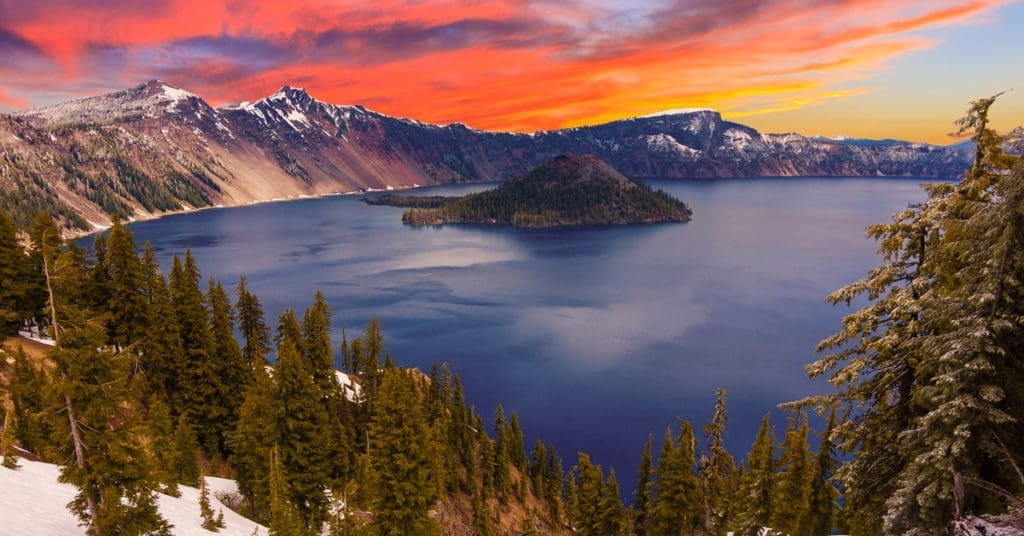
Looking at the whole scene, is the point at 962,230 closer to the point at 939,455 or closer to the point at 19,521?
the point at 939,455

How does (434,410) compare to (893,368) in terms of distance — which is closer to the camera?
(893,368)

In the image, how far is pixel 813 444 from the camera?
87062 mm

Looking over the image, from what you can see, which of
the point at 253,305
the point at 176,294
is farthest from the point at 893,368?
the point at 253,305

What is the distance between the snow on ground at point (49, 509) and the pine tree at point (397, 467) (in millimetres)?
8716

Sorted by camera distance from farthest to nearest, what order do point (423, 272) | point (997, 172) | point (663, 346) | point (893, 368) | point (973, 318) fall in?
point (423, 272) → point (663, 346) → point (893, 368) → point (997, 172) → point (973, 318)

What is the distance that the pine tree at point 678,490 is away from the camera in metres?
40.2

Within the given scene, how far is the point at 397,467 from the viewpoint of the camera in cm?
2559

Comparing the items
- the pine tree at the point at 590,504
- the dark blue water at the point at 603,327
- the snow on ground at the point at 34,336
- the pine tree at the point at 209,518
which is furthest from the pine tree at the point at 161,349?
the dark blue water at the point at 603,327

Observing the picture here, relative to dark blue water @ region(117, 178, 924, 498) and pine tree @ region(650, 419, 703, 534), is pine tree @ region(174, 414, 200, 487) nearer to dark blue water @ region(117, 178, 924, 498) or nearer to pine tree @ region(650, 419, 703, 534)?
pine tree @ region(650, 419, 703, 534)

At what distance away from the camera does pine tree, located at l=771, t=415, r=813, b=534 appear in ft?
107

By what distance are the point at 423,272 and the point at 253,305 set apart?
12198 centimetres

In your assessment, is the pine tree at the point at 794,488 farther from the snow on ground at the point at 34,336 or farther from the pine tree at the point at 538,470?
the snow on ground at the point at 34,336

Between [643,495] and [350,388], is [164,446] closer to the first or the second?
[350,388]

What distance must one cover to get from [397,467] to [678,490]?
2559 cm
